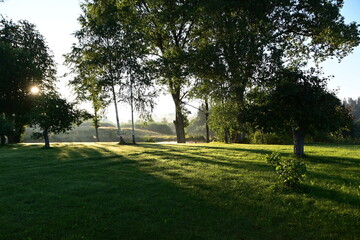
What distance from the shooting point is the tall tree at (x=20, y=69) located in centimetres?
→ 3847

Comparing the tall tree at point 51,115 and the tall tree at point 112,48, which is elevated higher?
the tall tree at point 112,48

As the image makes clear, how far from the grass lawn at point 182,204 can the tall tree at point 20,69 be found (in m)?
31.0

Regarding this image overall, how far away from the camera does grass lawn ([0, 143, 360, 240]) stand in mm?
6473

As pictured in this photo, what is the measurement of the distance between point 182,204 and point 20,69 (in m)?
41.9

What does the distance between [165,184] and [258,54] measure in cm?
2185

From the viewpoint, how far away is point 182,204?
8.34 m

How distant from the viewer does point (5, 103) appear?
40312mm

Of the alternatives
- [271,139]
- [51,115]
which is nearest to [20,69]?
[51,115]

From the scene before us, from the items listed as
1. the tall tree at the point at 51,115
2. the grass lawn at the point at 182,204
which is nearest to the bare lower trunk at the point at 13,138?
the tall tree at the point at 51,115

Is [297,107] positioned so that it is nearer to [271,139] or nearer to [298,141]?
[298,141]

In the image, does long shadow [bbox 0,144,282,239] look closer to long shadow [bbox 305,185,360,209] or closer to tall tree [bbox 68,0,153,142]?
long shadow [bbox 305,185,360,209]

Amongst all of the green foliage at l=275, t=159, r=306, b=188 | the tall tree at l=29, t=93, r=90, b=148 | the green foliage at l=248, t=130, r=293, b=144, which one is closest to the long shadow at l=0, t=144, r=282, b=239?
the green foliage at l=275, t=159, r=306, b=188

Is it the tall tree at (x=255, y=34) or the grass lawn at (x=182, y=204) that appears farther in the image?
the tall tree at (x=255, y=34)

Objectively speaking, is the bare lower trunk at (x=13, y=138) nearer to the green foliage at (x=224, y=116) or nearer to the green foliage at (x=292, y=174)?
the green foliage at (x=224, y=116)
